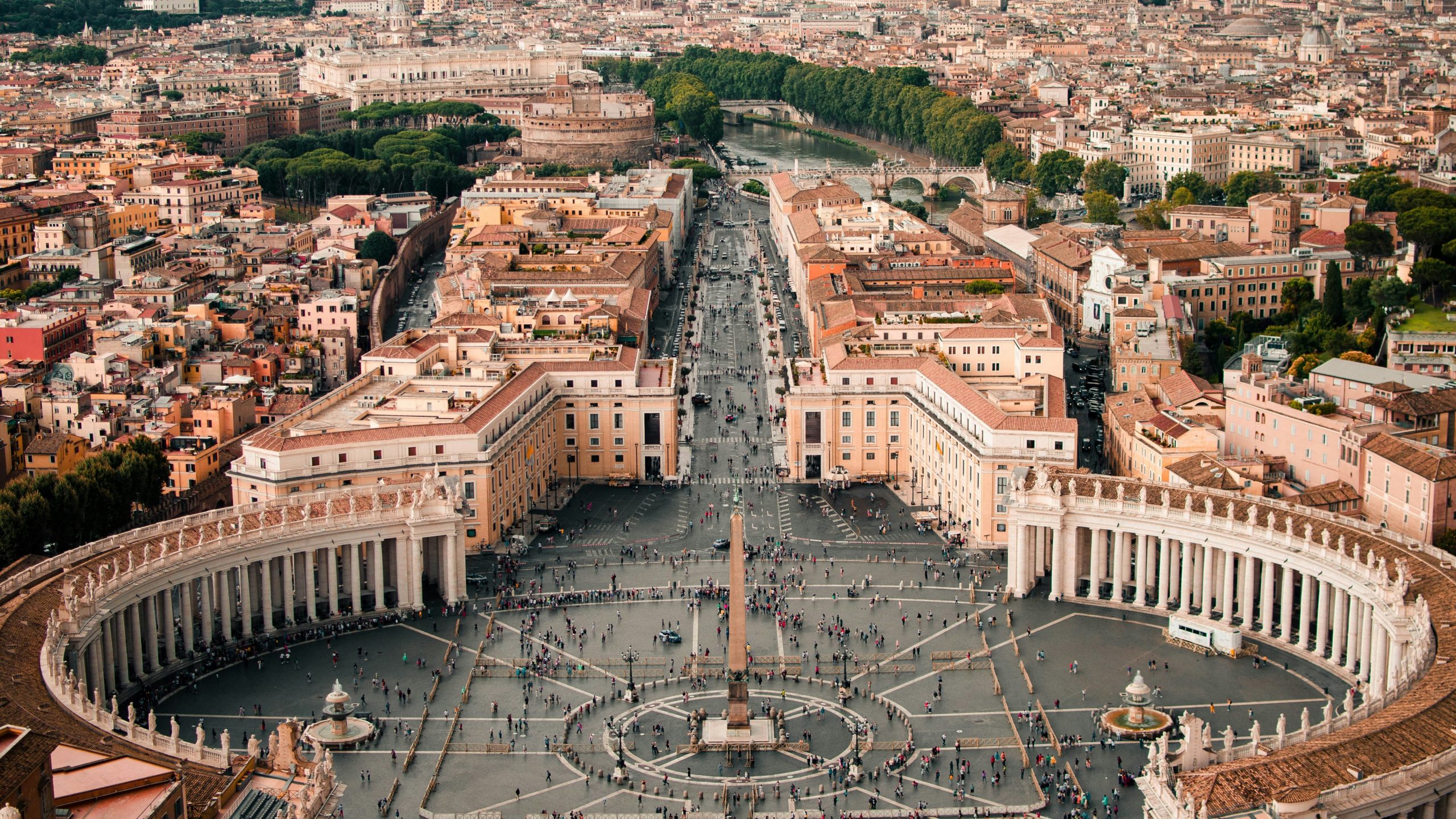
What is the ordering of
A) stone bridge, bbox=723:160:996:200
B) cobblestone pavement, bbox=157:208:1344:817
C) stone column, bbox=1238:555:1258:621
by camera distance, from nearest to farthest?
cobblestone pavement, bbox=157:208:1344:817 < stone column, bbox=1238:555:1258:621 < stone bridge, bbox=723:160:996:200

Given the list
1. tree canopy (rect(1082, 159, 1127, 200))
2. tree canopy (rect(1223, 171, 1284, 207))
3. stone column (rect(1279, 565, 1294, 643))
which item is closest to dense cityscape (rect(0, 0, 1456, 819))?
stone column (rect(1279, 565, 1294, 643))

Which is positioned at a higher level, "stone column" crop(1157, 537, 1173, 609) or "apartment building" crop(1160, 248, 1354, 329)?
"apartment building" crop(1160, 248, 1354, 329)

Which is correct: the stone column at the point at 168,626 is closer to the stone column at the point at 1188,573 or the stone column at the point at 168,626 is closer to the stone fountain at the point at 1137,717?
the stone fountain at the point at 1137,717

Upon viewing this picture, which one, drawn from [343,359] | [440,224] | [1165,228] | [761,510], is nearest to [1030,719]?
[761,510]

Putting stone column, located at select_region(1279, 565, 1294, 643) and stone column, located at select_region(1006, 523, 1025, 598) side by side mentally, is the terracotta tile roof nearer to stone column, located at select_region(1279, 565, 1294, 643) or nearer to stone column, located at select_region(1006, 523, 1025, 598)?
stone column, located at select_region(1279, 565, 1294, 643)

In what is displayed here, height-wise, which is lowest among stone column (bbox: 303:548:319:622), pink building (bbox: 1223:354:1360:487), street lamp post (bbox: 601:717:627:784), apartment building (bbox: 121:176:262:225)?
street lamp post (bbox: 601:717:627:784)

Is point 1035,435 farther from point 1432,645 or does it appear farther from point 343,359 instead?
point 343,359

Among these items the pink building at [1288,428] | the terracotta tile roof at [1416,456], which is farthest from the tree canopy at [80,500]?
the terracotta tile roof at [1416,456]
